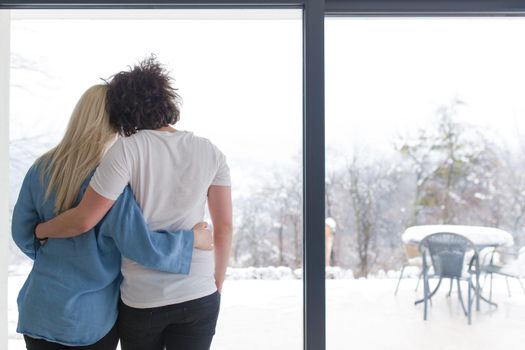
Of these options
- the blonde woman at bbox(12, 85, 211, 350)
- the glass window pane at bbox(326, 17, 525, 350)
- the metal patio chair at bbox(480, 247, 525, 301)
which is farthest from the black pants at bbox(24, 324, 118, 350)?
the metal patio chair at bbox(480, 247, 525, 301)

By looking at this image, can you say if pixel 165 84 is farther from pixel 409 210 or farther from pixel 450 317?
pixel 450 317

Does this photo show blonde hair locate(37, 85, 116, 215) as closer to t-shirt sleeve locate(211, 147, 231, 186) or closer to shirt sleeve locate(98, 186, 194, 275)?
shirt sleeve locate(98, 186, 194, 275)

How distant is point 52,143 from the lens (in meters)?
1.98

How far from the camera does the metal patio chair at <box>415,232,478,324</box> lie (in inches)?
76.1

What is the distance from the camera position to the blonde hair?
1.43 metres

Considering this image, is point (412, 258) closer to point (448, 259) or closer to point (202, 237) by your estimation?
point (448, 259)

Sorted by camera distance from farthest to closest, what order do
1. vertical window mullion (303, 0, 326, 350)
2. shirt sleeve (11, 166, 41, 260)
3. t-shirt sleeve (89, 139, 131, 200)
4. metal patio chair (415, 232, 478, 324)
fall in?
metal patio chair (415, 232, 478, 324)
vertical window mullion (303, 0, 326, 350)
shirt sleeve (11, 166, 41, 260)
t-shirt sleeve (89, 139, 131, 200)

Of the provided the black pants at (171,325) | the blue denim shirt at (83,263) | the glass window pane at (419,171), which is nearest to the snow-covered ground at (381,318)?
the glass window pane at (419,171)

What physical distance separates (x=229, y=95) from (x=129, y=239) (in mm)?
791

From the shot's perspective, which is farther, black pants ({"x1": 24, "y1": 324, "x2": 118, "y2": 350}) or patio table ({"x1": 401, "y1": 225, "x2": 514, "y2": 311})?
patio table ({"x1": 401, "y1": 225, "x2": 514, "y2": 311})

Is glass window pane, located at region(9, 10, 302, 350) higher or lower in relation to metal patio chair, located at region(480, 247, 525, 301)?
higher

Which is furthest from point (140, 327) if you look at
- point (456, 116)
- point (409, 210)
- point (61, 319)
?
point (456, 116)

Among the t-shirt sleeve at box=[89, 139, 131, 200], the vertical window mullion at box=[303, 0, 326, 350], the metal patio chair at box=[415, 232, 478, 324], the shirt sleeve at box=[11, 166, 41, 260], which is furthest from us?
the metal patio chair at box=[415, 232, 478, 324]

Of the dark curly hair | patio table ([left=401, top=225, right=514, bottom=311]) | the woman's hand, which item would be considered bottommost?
patio table ([left=401, top=225, right=514, bottom=311])
